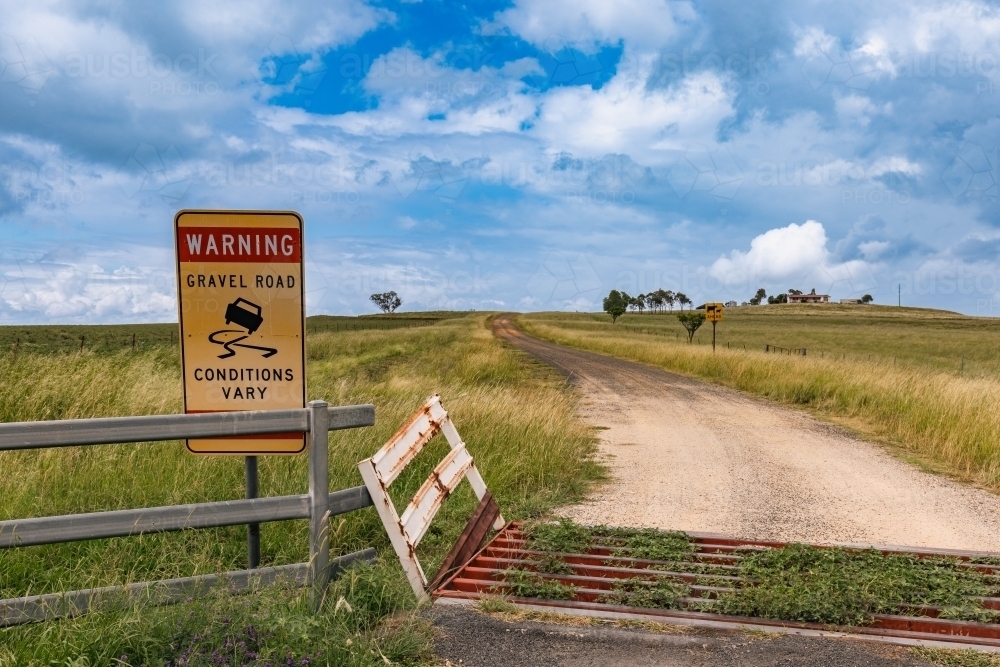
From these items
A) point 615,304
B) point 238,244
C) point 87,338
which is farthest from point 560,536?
point 615,304

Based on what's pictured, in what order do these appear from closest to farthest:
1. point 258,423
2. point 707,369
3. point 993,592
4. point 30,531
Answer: point 30,531 → point 258,423 → point 993,592 → point 707,369

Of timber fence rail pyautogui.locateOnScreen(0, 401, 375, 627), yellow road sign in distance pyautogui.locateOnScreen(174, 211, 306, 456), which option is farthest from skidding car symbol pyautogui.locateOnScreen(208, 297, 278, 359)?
timber fence rail pyautogui.locateOnScreen(0, 401, 375, 627)

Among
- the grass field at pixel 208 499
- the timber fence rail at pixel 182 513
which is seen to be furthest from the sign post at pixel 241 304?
the grass field at pixel 208 499

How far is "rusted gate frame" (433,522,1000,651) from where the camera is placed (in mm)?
4184

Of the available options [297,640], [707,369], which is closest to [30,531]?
[297,640]

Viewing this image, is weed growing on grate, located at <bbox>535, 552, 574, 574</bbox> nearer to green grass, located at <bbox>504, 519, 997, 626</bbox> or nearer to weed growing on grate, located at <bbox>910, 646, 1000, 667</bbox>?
green grass, located at <bbox>504, 519, 997, 626</bbox>

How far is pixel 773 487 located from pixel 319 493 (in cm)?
563

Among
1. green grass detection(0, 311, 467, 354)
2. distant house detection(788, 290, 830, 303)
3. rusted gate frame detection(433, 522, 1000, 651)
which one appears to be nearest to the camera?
rusted gate frame detection(433, 522, 1000, 651)

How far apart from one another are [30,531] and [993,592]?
5.63 m

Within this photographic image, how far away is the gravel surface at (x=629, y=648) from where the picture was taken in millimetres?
3756

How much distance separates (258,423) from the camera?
13.9ft

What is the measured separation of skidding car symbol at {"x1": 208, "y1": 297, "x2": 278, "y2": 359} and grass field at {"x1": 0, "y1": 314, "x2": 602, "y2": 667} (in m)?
1.31

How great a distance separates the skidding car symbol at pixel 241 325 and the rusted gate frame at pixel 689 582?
1.94 m

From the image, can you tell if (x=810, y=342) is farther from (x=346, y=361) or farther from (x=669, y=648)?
(x=669, y=648)
